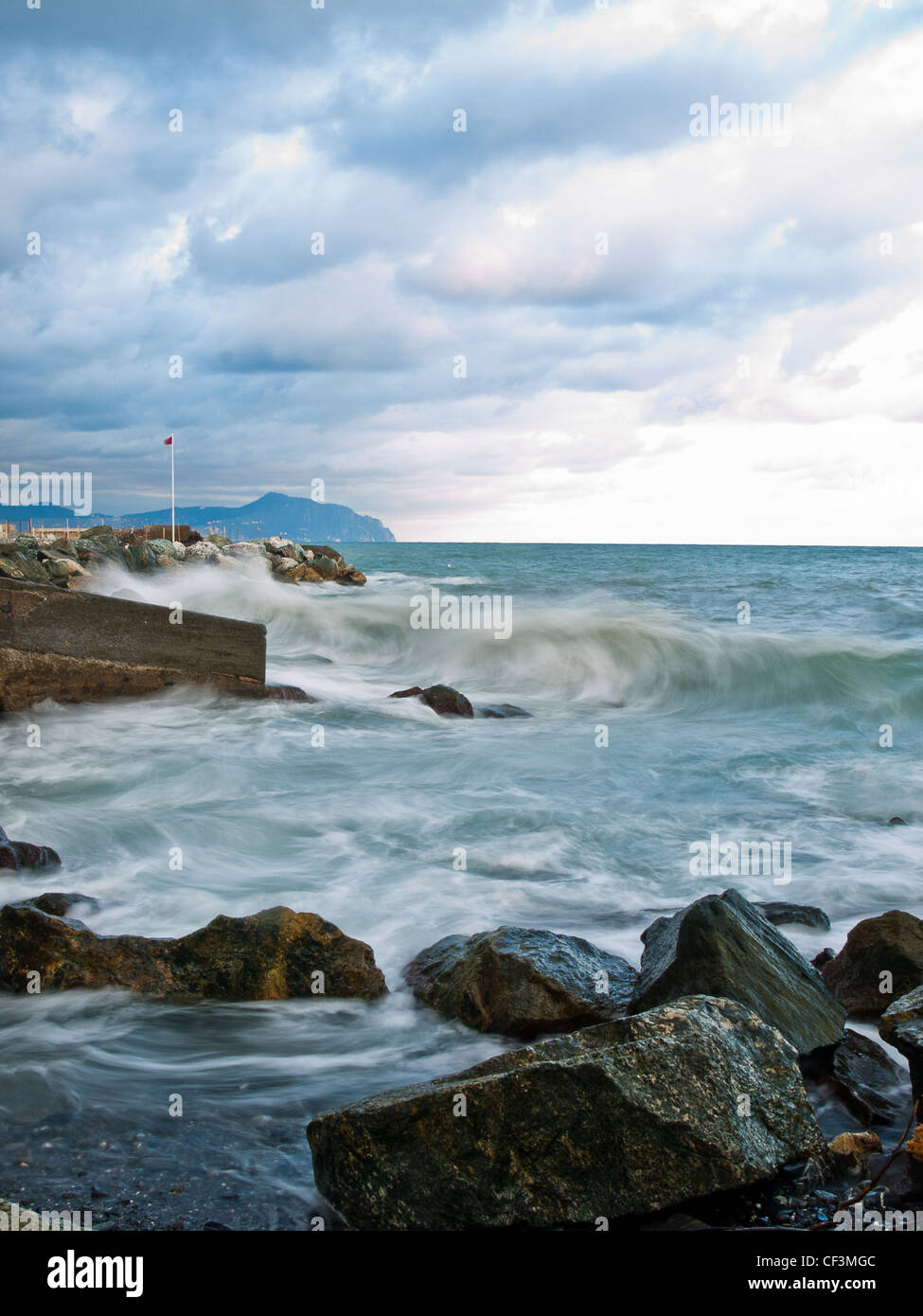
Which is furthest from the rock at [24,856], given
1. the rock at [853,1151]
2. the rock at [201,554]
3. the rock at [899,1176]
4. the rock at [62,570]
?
the rock at [201,554]

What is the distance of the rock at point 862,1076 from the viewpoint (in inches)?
128

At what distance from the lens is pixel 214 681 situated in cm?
1094

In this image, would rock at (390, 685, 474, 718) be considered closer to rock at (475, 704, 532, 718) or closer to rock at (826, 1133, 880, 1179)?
rock at (475, 704, 532, 718)

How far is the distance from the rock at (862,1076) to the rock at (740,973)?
69 mm

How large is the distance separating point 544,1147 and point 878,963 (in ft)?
7.64

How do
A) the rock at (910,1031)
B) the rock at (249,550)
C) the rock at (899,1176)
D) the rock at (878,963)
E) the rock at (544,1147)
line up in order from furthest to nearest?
the rock at (249,550)
the rock at (878,963)
the rock at (910,1031)
the rock at (899,1176)
the rock at (544,1147)

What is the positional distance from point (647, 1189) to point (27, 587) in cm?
885

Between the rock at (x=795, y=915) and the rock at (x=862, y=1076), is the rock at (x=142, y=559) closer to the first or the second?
the rock at (x=795, y=915)

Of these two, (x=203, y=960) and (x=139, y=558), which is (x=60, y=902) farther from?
(x=139, y=558)

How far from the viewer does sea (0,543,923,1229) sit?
320 centimetres

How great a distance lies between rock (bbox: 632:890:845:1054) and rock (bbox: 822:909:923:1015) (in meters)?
0.40

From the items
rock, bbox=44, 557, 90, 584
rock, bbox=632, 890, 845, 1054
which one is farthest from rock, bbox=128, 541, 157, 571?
rock, bbox=632, 890, 845, 1054

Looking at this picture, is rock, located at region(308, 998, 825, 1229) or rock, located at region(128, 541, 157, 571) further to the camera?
rock, located at region(128, 541, 157, 571)

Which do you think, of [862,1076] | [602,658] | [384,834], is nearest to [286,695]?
[384,834]
